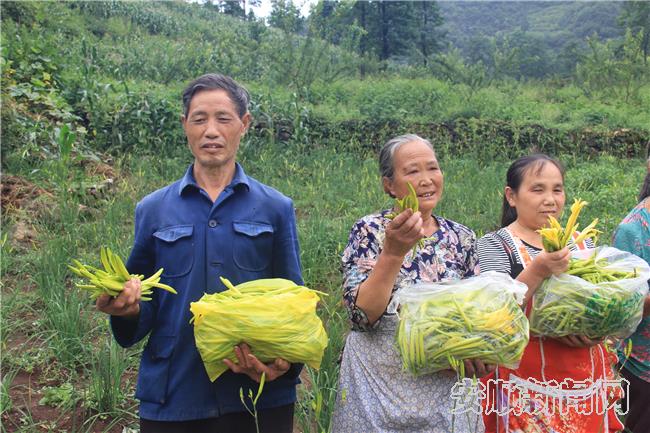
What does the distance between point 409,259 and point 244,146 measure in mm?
5727

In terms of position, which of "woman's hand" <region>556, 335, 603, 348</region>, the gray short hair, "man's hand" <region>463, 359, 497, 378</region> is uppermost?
the gray short hair

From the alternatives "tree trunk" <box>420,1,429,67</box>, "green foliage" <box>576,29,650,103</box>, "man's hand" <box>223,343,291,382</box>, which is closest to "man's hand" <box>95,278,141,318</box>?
"man's hand" <box>223,343,291,382</box>

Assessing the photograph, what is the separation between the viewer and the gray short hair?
178cm

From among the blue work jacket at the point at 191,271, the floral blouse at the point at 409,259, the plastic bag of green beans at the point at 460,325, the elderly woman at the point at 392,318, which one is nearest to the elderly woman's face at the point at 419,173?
the elderly woman at the point at 392,318

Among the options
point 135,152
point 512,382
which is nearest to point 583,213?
point 512,382

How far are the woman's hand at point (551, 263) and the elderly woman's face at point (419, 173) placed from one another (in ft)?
1.26

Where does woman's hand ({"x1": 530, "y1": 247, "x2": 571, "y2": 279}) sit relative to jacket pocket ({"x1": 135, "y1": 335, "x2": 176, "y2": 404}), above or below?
above

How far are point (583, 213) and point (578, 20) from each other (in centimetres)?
4314

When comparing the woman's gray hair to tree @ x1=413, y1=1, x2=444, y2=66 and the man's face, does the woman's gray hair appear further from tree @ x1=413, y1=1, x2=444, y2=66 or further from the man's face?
tree @ x1=413, y1=1, x2=444, y2=66

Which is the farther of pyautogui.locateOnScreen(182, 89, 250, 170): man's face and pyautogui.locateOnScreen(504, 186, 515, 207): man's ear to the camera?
pyautogui.locateOnScreen(504, 186, 515, 207): man's ear

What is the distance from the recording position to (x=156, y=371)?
169 centimetres

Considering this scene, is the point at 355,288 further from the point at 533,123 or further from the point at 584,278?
the point at 533,123

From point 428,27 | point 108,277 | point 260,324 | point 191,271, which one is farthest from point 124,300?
point 428,27

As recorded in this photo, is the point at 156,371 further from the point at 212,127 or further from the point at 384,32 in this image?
the point at 384,32
